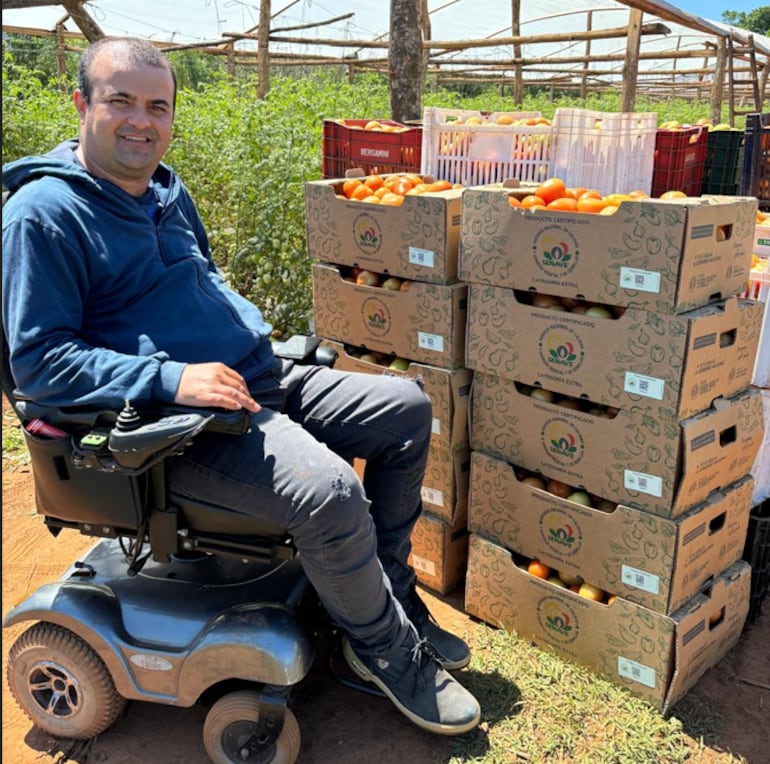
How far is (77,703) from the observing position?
2.25m

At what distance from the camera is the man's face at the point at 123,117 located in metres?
2.02

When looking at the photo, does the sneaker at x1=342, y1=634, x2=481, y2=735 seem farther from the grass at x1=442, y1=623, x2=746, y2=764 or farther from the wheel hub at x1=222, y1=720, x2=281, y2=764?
the wheel hub at x1=222, y1=720, x2=281, y2=764

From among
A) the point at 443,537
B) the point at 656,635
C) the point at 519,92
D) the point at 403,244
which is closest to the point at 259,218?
the point at 403,244

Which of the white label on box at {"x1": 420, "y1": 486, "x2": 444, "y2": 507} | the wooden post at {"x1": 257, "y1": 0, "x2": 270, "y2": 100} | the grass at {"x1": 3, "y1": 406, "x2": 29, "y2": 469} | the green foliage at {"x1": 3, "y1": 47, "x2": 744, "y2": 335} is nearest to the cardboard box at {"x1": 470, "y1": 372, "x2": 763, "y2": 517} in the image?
the white label on box at {"x1": 420, "y1": 486, "x2": 444, "y2": 507}

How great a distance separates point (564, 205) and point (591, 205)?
82 millimetres

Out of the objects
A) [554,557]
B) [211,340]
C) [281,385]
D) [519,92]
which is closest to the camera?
[211,340]

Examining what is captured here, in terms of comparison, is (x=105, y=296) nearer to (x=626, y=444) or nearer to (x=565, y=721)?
(x=626, y=444)

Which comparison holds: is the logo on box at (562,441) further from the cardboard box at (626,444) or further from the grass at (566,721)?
the grass at (566,721)

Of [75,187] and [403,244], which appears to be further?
[403,244]

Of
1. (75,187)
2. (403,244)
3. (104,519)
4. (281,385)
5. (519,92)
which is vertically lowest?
(104,519)

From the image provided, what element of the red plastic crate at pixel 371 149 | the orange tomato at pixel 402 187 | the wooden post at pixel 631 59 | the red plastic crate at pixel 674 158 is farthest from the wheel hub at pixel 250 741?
the wooden post at pixel 631 59

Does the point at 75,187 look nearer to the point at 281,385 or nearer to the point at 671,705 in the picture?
the point at 281,385

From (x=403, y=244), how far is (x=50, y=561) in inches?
74.1

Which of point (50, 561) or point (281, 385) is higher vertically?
point (281, 385)
